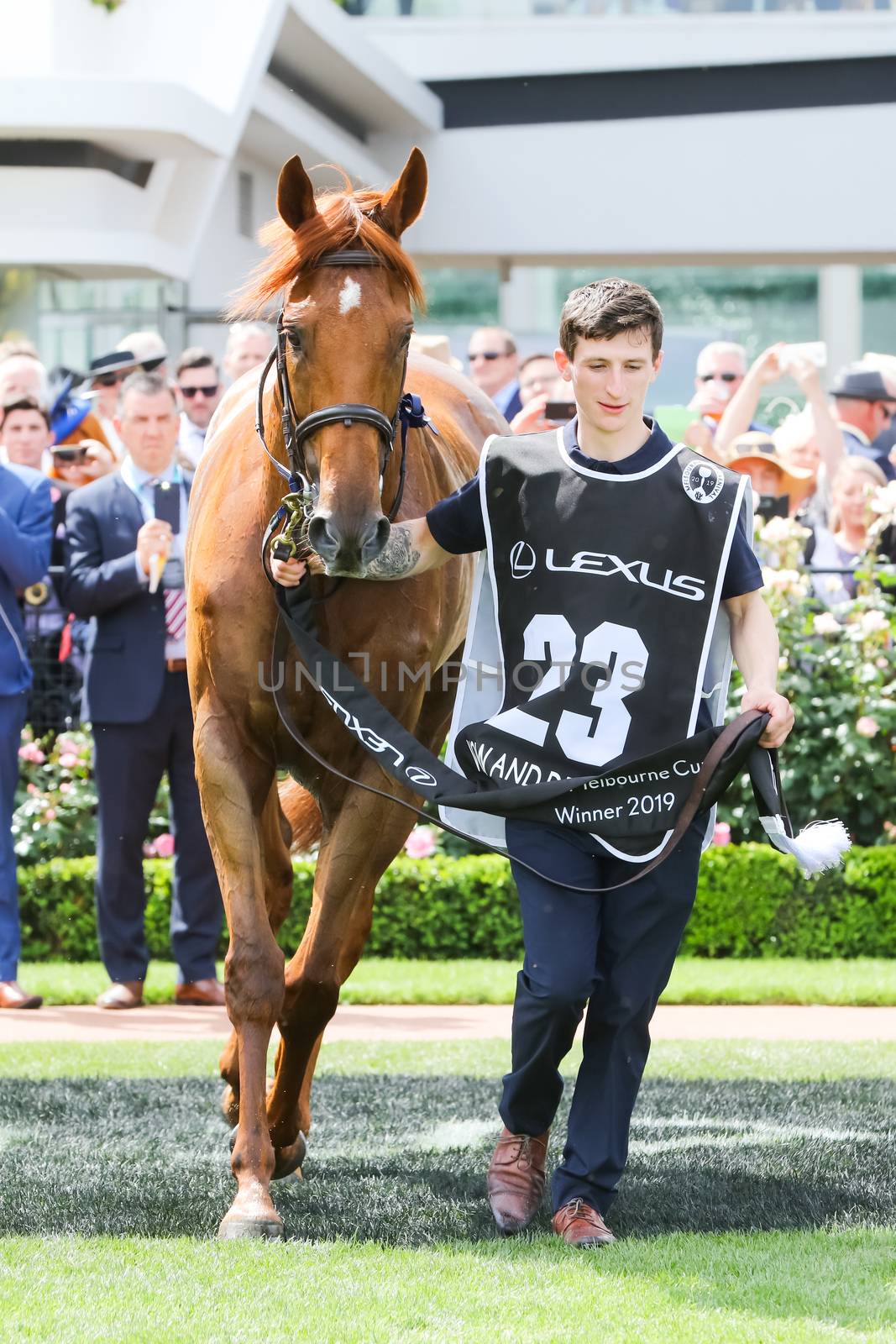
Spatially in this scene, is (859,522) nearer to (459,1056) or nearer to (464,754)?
(459,1056)

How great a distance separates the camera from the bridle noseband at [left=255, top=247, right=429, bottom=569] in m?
4.06

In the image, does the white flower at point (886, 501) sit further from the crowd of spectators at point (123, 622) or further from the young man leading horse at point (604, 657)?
the young man leading horse at point (604, 657)

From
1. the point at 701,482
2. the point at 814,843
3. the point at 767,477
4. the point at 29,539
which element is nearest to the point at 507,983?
the point at 29,539

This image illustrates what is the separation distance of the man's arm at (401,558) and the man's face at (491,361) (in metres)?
6.17

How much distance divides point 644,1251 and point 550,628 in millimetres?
1345

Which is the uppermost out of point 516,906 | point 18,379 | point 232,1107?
point 18,379

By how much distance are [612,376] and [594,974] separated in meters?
1.31

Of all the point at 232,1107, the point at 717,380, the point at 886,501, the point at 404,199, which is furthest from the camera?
the point at 717,380

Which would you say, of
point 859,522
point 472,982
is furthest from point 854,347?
point 472,982

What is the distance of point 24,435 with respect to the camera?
9.05 meters

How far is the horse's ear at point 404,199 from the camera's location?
4.46 metres

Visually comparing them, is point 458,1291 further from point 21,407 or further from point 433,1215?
point 21,407

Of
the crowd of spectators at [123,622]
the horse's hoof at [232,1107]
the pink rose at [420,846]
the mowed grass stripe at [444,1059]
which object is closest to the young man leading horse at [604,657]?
the horse's hoof at [232,1107]

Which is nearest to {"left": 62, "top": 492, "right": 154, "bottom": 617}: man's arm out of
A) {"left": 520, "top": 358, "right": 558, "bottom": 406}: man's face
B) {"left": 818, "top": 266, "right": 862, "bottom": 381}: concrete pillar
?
{"left": 520, "top": 358, "right": 558, "bottom": 406}: man's face
